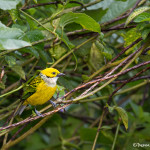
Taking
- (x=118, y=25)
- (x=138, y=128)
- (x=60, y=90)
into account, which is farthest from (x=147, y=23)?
(x=138, y=128)

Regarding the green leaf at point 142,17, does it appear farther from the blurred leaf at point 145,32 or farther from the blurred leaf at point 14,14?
the blurred leaf at point 14,14

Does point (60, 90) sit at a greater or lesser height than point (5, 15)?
lesser

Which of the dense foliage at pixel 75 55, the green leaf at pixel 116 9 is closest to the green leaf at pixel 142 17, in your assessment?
the dense foliage at pixel 75 55

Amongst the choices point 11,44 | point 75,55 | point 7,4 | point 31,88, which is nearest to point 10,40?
point 11,44

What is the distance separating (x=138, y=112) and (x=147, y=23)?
1.35 meters

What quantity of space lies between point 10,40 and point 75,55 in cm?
98

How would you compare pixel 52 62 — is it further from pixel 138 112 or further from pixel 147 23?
pixel 138 112

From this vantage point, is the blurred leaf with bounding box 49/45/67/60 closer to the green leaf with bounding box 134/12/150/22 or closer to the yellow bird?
the yellow bird

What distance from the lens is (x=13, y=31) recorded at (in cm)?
157

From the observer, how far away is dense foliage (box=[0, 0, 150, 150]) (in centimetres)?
175

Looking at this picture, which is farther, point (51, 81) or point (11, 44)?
point (51, 81)

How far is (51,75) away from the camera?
2186 millimetres

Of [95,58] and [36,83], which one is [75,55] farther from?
[36,83]

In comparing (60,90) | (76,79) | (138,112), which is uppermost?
(60,90)
